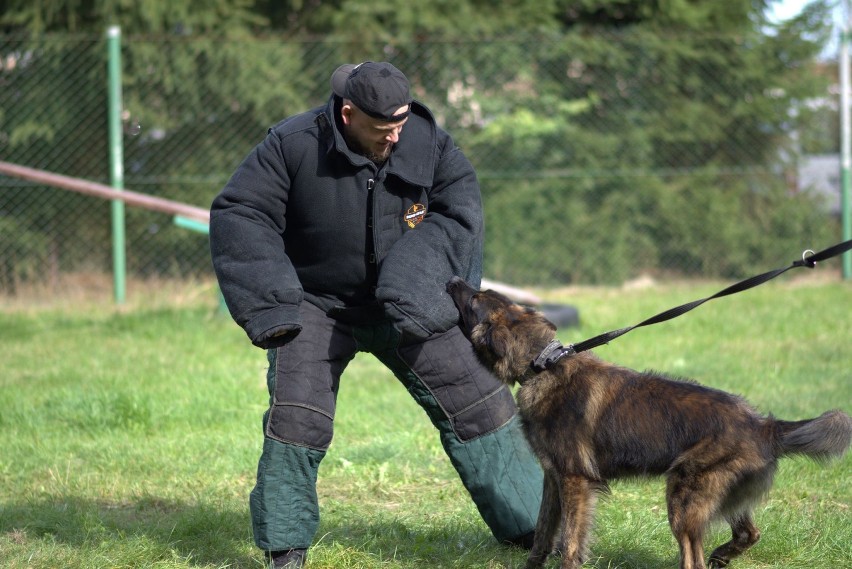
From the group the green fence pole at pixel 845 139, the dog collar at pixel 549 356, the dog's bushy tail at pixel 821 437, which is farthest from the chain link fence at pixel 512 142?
the dog's bushy tail at pixel 821 437

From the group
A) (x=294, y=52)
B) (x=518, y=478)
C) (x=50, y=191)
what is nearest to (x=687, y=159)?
(x=294, y=52)

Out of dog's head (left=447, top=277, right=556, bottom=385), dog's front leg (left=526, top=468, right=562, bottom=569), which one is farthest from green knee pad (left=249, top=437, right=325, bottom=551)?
dog's front leg (left=526, top=468, right=562, bottom=569)

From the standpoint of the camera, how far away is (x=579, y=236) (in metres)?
11.4

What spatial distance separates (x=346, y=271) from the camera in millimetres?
3926

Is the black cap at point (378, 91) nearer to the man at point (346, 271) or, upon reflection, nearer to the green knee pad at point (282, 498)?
the man at point (346, 271)

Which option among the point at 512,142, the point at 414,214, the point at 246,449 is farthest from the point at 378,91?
the point at 512,142

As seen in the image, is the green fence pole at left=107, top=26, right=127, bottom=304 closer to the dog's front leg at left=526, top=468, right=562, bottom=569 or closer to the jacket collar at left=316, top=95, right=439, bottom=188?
the jacket collar at left=316, top=95, right=439, bottom=188

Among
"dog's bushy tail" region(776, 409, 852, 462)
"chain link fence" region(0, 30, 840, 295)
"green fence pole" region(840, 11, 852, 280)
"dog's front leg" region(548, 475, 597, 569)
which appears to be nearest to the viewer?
"dog's bushy tail" region(776, 409, 852, 462)

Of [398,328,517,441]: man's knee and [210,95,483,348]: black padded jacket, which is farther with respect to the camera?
[398,328,517,441]: man's knee

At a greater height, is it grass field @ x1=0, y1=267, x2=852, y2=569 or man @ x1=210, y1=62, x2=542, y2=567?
man @ x1=210, y1=62, x2=542, y2=567

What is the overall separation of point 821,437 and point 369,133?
2040 millimetres

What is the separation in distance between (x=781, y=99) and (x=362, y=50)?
5.19m

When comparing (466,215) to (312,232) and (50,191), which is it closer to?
(312,232)

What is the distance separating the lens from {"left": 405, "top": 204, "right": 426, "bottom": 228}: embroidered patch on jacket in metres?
3.93
